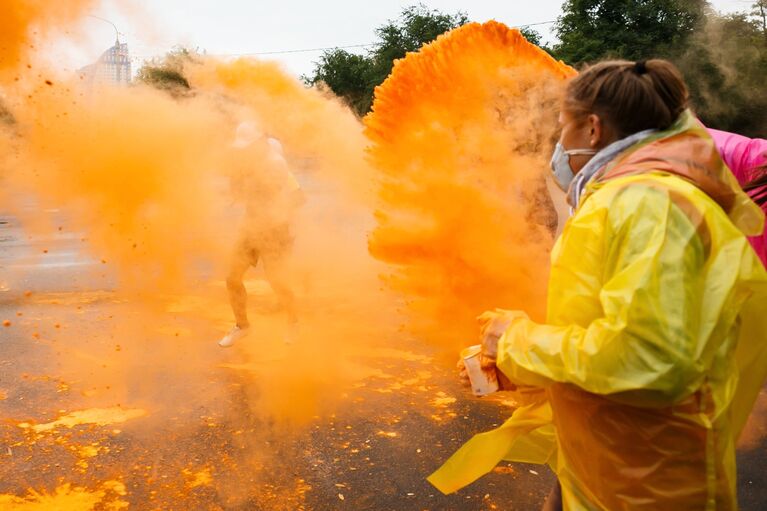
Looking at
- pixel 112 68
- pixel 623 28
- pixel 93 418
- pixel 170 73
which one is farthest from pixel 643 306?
pixel 623 28

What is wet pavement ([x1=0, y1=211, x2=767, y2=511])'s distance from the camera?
3275 mm

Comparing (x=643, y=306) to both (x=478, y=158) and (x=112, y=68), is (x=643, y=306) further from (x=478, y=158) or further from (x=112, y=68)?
(x=112, y=68)

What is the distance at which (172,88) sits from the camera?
19.4ft

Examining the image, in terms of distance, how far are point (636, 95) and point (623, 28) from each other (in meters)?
23.3

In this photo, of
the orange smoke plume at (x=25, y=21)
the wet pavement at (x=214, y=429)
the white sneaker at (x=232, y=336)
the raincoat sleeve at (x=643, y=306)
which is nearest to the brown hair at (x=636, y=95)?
the raincoat sleeve at (x=643, y=306)

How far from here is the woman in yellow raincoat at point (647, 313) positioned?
139 cm

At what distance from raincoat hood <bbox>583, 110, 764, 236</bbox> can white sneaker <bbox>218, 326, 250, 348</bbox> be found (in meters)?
4.31

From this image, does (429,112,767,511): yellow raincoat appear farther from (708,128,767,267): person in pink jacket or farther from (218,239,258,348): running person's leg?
(218,239,258,348): running person's leg

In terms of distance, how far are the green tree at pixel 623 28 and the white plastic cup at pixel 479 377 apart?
1923 cm

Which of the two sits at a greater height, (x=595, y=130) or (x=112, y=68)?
(x=112, y=68)

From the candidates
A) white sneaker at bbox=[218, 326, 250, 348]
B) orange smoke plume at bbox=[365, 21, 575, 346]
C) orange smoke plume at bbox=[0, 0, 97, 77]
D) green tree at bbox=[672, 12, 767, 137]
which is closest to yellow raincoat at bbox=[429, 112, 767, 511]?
orange smoke plume at bbox=[365, 21, 575, 346]

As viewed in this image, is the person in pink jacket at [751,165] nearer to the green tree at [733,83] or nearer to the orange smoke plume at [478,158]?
the orange smoke plume at [478,158]

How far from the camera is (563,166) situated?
1900 millimetres

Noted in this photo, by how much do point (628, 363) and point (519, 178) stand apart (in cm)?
379
